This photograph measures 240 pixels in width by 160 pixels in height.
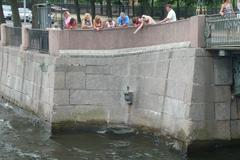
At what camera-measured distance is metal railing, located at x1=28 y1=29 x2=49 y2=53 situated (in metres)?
21.2

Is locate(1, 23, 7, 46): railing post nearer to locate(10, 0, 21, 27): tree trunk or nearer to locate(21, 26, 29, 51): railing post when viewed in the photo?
locate(21, 26, 29, 51): railing post

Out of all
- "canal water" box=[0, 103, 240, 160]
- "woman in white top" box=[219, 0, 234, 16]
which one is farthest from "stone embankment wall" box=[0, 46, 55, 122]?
"woman in white top" box=[219, 0, 234, 16]

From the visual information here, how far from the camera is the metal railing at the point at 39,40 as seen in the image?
21156 mm

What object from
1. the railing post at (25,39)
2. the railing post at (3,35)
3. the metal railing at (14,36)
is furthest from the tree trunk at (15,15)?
the railing post at (25,39)

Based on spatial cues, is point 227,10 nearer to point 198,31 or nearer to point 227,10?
point 227,10

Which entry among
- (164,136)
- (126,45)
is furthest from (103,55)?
(164,136)

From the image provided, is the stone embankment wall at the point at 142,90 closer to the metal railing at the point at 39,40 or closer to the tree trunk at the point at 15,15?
the metal railing at the point at 39,40

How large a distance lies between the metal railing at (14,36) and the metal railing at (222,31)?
437 inches

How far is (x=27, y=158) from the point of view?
53.4ft

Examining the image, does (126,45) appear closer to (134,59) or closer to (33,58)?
(134,59)

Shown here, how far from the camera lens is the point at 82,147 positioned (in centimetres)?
1753

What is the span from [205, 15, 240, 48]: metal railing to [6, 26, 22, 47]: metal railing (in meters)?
11.1

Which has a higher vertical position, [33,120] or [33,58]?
[33,58]

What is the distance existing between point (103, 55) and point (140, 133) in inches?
114
